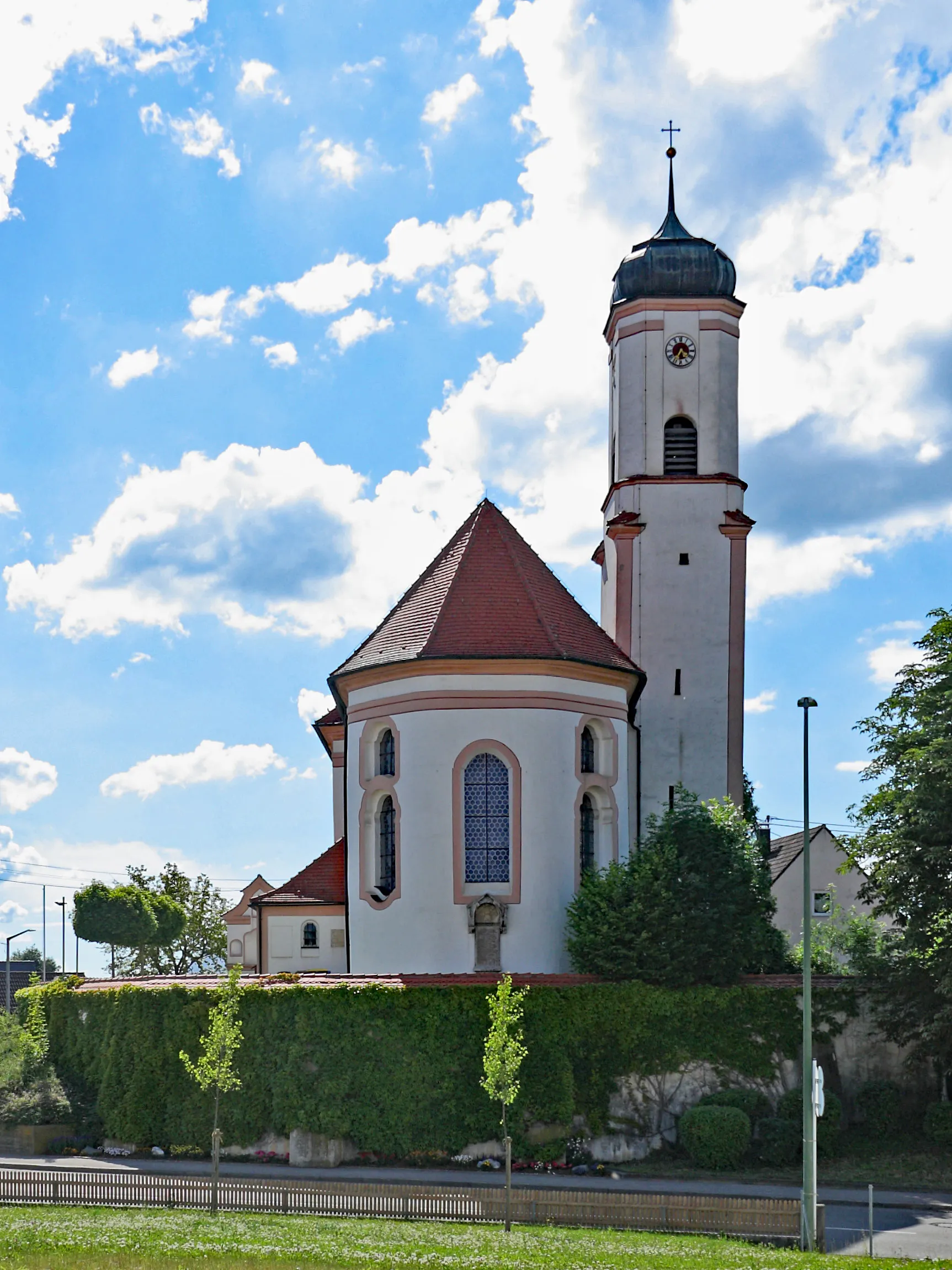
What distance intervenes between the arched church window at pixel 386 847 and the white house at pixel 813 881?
24089 mm

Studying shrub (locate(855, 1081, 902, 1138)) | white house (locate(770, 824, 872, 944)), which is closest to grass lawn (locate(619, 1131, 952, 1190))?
shrub (locate(855, 1081, 902, 1138))

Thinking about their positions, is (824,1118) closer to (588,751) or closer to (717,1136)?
(717,1136)

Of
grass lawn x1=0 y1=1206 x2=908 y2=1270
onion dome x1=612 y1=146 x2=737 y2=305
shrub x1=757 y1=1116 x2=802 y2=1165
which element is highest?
onion dome x1=612 y1=146 x2=737 y2=305

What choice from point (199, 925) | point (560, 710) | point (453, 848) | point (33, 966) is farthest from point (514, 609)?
point (33, 966)

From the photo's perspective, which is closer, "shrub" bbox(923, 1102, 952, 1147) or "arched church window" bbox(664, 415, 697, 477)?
"shrub" bbox(923, 1102, 952, 1147)

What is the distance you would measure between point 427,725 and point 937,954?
1324 centimetres

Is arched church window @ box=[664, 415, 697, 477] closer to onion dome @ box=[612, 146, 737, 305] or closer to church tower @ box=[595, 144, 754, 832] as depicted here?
church tower @ box=[595, 144, 754, 832]

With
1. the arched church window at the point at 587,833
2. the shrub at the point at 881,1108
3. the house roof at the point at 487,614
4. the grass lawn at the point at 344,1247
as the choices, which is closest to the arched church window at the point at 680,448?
the house roof at the point at 487,614

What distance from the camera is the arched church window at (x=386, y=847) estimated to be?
1469 inches

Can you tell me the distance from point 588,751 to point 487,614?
175 inches

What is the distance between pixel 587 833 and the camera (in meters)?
38.2

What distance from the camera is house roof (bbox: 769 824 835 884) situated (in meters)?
59.5

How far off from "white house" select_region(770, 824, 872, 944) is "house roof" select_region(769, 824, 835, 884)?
0.10 ft

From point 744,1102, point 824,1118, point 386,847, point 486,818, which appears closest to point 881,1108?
point 824,1118
